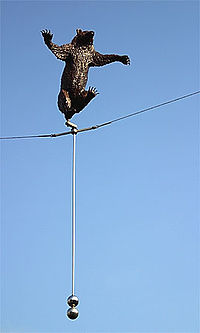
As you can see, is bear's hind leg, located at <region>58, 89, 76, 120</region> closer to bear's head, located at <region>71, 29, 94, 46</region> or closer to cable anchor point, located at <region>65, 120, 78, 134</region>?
cable anchor point, located at <region>65, 120, 78, 134</region>

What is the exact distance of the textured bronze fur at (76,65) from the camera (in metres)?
4.74

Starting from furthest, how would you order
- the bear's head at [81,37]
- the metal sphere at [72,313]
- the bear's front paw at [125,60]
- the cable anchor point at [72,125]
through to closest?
1. the bear's front paw at [125,60]
2. the bear's head at [81,37]
3. the cable anchor point at [72,125]
4. the metal sphere at [72,313]

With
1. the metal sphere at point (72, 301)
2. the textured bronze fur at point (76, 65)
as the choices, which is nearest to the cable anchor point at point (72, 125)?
the textured bronze fur at point (76, 65)

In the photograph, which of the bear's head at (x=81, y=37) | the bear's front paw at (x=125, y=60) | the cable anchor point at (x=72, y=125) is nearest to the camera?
the cable anchor point at (x=72, y=125)

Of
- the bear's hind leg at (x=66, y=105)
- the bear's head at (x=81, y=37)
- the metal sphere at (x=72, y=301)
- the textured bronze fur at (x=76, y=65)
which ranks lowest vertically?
the metal sphere at (x=72, y=301)

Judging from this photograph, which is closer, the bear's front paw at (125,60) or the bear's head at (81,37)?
the bear's head at (81,37)

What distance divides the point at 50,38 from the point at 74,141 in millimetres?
711

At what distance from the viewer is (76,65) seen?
4801mm

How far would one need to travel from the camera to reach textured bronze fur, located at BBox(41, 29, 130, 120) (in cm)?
474

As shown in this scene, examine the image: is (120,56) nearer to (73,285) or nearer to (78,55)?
(78,55)

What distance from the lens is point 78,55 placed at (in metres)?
4.85

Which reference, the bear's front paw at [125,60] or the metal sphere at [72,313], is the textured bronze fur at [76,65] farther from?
the metal sphere at [72,313]

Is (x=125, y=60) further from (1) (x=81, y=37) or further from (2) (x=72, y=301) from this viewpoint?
(2) (x=72, y=301)

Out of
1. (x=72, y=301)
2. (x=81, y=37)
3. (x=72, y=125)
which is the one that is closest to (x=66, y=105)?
(x=72, y=125)
